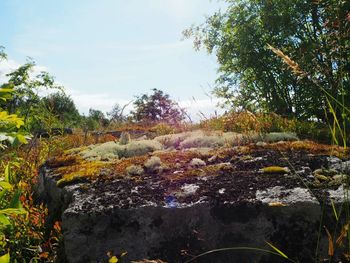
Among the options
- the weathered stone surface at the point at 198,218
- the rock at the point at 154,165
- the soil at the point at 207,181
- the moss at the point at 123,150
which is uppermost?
the moss at the point at 123,150

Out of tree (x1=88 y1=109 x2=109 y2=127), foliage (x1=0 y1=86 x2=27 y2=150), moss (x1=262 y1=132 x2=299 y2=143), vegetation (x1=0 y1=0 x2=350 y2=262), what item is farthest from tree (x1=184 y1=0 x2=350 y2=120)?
foliage (x1=0 y1=86 x2=27 y2=150)

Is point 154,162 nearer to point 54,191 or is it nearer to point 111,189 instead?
point 111,189

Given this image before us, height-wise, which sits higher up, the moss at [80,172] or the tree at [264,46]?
the tree at [264,46]

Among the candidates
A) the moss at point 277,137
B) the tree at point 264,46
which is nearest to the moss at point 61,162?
the moss at point 277,137

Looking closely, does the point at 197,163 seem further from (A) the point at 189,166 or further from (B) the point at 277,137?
(B) the point at 277,137

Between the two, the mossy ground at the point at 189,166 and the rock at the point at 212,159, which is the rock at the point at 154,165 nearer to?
the mossy ground at the point at 189,166

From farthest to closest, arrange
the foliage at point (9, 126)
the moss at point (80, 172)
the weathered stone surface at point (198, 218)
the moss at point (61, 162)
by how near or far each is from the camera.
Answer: the moss at point (61, 162) < the moss at point (80, 172) < the weathered stone surface at point (198, 218) < the foliage at point (9, 126)

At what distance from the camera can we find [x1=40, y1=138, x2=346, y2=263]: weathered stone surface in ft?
9.36

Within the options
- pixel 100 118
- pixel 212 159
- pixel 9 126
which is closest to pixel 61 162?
pixel 212 159

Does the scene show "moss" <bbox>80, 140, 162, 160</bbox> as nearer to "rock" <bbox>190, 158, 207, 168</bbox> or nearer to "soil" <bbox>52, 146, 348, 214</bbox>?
"soil" <bbox>52, 146, 348, 214</bbox>

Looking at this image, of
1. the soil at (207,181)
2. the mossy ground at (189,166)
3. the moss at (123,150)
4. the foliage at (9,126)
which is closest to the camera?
the foliage at (9,126)

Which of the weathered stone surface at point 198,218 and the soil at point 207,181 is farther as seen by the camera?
the soil at point 207,181

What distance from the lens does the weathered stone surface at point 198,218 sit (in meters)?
2.85

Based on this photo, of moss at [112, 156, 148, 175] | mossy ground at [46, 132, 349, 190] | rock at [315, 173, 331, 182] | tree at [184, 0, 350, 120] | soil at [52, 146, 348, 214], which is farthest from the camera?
tree at [184, 0, 350, 120]
